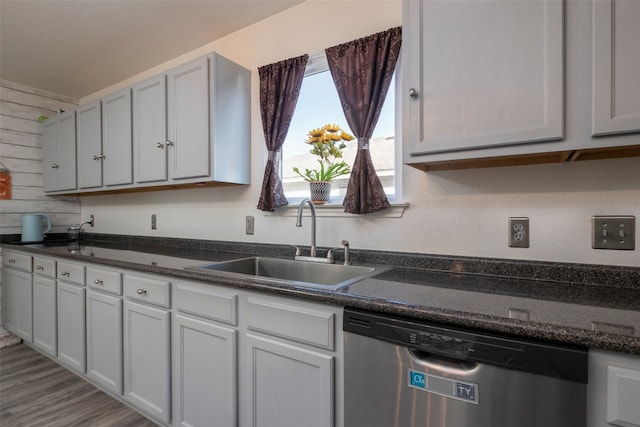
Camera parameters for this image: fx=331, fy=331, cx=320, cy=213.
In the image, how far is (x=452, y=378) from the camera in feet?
2.89

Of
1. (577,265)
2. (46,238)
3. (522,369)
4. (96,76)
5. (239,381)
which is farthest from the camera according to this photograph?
(46,238)

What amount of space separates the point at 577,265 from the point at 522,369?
0.68 m

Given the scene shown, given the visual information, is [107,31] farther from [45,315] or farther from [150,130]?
[45,315]

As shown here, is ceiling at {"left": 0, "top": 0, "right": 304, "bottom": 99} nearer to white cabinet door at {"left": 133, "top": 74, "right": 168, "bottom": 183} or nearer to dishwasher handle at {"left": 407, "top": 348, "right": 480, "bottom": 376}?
white cabinet door at {"left": 133, "top": 74, "right": 168, "bottom": 183}

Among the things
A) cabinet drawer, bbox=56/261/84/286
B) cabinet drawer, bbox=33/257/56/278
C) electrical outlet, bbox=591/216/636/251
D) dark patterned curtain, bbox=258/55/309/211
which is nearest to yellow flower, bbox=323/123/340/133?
dark patterned curtain, bbox=258/55/309/211

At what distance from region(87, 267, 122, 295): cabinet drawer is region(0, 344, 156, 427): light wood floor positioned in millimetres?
676

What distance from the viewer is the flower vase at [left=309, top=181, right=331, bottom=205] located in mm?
1871

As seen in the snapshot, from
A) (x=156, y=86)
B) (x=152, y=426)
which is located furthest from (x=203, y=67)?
(x=152, y=426)

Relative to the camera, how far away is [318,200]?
73.7 inches

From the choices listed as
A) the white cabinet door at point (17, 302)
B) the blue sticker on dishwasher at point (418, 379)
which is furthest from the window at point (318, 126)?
the white cabinet door at point (17, 302)

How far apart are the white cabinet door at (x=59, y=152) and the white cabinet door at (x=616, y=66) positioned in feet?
11.6

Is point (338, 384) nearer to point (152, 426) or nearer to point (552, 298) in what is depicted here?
point (552, 298)

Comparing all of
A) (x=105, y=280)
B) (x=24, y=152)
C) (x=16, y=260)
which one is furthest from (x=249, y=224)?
(x=24, y=152)

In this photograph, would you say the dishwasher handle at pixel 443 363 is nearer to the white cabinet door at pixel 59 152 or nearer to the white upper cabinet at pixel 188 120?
the white upper cabinet at pixel 188 120
